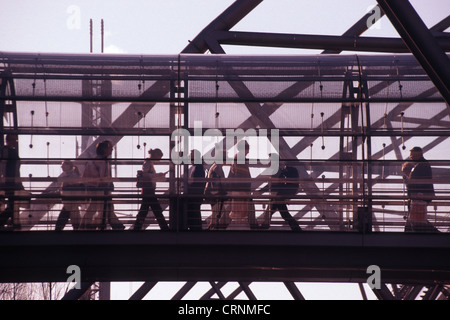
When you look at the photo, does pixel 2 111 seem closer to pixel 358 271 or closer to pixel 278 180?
pixel 278 180

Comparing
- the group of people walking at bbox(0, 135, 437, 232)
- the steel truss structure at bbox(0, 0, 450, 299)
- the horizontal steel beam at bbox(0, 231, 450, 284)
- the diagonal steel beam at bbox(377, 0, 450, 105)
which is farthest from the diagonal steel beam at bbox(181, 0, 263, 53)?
the diagonal steel beam at bbox(377, 0, 450, 105)

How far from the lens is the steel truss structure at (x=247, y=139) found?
14602 mm

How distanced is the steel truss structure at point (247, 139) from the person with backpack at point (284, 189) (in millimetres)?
140

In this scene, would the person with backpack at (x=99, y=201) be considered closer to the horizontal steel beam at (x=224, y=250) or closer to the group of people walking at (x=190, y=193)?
the group of people walking at (x=190, y=193)

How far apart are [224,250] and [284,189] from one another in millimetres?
1701

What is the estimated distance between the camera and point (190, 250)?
14758mm

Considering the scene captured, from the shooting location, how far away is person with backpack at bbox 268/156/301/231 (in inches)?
580

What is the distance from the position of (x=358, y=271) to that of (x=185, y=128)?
15.4 feet

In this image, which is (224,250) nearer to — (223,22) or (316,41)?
(223,22)

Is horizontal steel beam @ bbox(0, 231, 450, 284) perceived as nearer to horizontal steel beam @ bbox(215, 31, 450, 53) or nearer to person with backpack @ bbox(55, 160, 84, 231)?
person with backpack @ bbox(55, 160, 84, 231)

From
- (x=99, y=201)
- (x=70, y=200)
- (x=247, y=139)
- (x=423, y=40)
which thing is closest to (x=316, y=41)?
(x=247, y=139)

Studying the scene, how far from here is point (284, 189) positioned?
1482 centimetres
